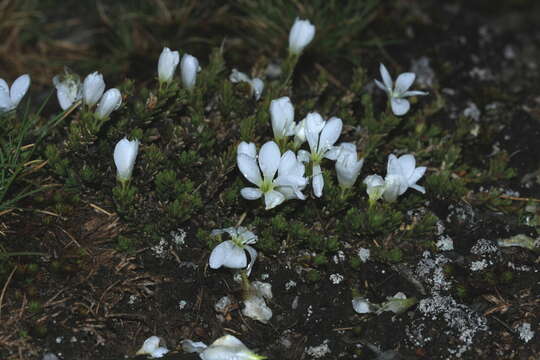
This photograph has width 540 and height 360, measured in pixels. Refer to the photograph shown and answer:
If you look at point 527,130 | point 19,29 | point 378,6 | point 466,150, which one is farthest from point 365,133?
point 19,29

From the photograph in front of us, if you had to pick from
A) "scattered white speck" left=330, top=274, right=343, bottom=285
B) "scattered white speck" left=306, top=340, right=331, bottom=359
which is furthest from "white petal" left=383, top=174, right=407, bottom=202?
"scattered white speck" left=306, top=340, right=331, bottom=359

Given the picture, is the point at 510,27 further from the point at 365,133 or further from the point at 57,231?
the point at 57,231

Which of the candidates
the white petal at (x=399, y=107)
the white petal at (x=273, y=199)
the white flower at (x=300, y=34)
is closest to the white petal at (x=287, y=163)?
the white petal at (x=273, y=199)

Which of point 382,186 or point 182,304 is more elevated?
point 382,186

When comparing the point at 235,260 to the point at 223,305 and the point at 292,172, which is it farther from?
the point at 292,172

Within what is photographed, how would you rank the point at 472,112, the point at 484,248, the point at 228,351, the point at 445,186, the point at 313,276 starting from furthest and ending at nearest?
1. the point at 472,112
2. the point at 445,186
3. the point at 484,248
4. the point at 313,276
5. the point at 228,351

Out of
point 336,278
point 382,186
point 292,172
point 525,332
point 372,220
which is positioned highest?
point 292,172

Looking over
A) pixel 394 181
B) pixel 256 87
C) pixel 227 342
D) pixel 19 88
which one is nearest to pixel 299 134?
pixel 394 181

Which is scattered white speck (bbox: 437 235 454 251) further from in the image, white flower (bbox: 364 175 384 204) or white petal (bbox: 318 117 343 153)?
white petal (bbox: 318 117 343 153)
